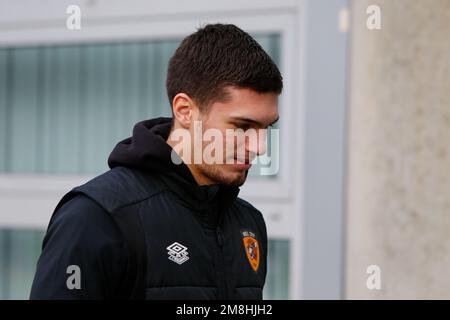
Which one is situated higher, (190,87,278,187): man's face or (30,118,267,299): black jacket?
(190,87,278,187): man's face

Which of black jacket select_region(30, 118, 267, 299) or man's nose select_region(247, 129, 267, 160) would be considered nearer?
black jacket select_region(30, 118, 267, 299)

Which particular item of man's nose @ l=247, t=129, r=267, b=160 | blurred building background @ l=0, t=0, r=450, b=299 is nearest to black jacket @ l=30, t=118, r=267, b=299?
man's nose @ l=247, t=129, r=267, b=160

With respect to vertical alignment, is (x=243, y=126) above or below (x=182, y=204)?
above

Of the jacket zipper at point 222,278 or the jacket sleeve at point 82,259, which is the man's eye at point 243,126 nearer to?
the jacket zipper at point 222,278

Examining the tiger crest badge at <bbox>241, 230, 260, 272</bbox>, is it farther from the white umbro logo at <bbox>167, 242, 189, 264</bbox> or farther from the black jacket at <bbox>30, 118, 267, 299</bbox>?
the white umbro logo at <bbox>167, 242, 189, 264</bbox>

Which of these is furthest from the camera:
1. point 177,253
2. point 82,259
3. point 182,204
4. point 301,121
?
point 301,121

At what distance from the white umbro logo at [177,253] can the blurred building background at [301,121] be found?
2.18 meters

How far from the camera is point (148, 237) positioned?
5.37 feet

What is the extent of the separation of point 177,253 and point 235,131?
357 millimetres

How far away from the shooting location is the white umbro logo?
167 centimetres

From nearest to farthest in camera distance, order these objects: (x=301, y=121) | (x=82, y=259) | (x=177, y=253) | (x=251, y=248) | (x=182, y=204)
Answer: (x=82, y=259)
(x=177, y=253)
(x=182, y=204)
(x=251, y=248)
(x=301, y=121)

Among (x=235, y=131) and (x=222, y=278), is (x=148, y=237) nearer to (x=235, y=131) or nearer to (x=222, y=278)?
(x=222, y=278)

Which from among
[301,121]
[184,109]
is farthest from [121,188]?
[301,121]

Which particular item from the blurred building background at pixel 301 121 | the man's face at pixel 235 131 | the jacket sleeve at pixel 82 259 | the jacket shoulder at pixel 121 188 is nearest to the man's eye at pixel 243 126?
the man's face at pixel 235 131
